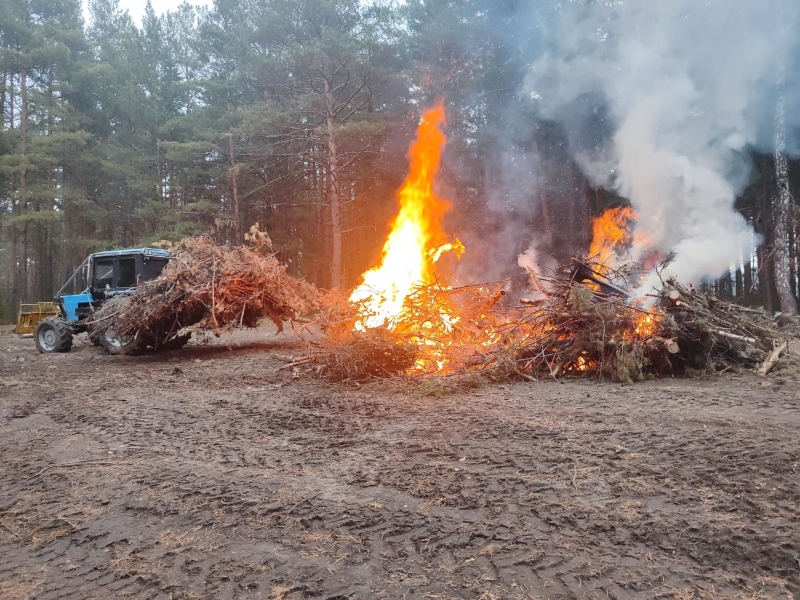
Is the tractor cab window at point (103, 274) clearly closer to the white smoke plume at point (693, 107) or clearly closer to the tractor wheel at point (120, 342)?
the tractor wheel at point (120, 342)

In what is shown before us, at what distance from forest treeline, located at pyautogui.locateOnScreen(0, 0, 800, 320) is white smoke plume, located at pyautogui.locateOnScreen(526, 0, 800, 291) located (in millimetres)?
4065

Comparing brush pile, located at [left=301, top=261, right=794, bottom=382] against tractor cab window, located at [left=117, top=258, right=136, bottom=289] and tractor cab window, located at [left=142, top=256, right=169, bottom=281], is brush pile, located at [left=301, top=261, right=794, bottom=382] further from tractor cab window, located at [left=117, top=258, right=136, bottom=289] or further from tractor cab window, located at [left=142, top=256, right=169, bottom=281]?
tractor cab window, located at [left=117, top=258, right=136, bottom=289]

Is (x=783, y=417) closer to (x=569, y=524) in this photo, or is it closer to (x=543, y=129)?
(x=569, y=524)

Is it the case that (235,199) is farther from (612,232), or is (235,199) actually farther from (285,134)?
(612,232)

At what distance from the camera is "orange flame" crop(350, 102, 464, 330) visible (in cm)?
921

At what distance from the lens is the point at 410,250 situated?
1084cm

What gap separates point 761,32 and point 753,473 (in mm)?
13330

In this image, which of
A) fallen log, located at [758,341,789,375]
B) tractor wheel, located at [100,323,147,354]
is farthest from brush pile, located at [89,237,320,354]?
fallen log, located at [758,341,789,375]

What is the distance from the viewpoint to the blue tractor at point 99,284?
456 inches

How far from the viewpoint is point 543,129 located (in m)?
20.3

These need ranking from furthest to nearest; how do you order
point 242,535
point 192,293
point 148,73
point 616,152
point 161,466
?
1. point 148,73
2. point 616,152
3. point 192,293
4. point 161,466
5. point 242,535

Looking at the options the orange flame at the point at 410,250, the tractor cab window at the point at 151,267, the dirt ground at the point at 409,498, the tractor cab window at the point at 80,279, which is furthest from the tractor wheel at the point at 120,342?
the orange flame at the point at 410,250

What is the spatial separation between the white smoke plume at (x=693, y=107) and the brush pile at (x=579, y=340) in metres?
1.54

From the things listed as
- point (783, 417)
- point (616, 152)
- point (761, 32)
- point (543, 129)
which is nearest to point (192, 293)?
point (783, 417)
